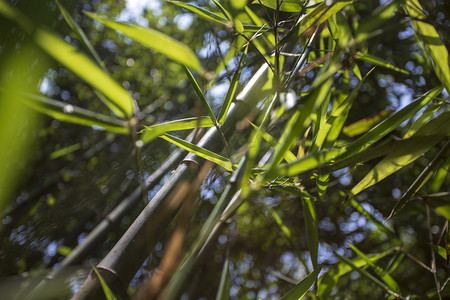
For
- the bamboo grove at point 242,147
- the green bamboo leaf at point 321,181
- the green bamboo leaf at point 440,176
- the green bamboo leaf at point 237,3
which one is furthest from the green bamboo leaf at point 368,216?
the green bamboo leaf at point 237,3

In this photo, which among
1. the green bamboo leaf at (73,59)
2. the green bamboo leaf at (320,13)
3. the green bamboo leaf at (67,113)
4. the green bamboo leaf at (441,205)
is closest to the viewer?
the green bamboo leaf at (73,59)

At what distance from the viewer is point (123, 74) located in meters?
2.15

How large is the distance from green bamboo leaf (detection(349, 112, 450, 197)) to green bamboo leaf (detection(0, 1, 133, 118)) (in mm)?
444

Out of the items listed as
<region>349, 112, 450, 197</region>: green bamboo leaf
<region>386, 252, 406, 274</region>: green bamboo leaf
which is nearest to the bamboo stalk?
<region>349, 112, 450, 197</region>: green bamboo leaf

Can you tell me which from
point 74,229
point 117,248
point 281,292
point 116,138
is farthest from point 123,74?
point 117,248

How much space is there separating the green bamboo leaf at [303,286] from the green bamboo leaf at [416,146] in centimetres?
20

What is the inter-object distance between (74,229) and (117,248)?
3.80 feet

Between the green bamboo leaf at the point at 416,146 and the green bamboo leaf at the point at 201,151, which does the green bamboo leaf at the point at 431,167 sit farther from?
the green bamboo leaf at the point at 201,151

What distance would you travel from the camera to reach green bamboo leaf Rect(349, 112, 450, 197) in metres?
0.52

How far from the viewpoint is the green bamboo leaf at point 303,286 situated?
59cm

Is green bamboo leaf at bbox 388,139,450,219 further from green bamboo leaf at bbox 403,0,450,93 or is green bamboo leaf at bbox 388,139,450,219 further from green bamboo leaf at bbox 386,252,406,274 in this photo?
green bamboo leaf at bbox 386,252,406,274

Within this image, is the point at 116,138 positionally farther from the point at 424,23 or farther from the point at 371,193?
the point at 424,23

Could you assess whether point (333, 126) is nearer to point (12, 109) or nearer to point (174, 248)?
point (174, 248)

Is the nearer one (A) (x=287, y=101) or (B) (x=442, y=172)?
(A) (x=287, y=101)
